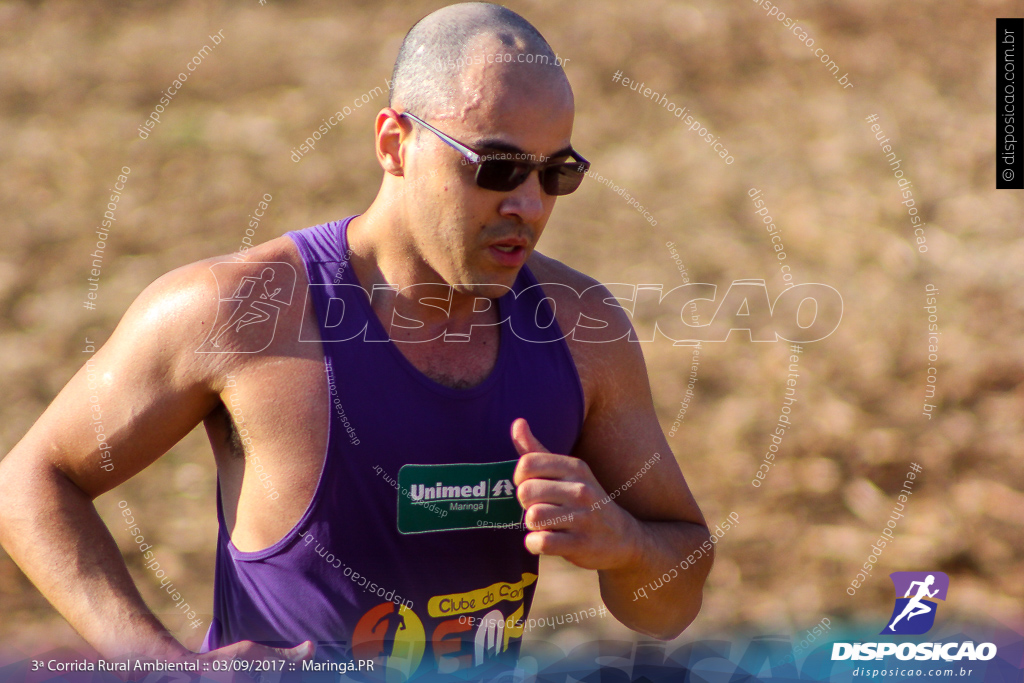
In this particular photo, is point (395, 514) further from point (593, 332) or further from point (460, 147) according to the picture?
point (460, 147)

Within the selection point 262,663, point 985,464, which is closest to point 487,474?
point 262,663

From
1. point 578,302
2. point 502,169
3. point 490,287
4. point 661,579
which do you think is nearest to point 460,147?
point 502,169

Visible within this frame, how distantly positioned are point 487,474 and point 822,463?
157 inches

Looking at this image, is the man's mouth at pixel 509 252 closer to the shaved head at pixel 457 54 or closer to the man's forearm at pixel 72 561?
the shaved head at pixel 457 54

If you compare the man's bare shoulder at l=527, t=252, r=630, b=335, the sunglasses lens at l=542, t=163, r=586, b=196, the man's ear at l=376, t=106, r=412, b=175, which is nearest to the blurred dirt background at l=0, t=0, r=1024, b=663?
the man's bare shoulder at l=527, t=252, r=630, b=335

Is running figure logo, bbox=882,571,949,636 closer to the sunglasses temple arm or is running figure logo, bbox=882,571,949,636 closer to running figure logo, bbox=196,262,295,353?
the sunglasses temple arm

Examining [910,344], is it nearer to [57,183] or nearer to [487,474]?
[487,474]

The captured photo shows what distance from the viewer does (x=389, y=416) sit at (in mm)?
2387

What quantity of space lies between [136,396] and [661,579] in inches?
57.5

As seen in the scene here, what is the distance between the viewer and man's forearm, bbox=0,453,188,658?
2.23m

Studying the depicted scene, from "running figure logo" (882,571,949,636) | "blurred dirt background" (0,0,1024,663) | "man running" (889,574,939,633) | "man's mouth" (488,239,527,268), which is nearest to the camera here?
"man's mouth" (488,239,527,268)

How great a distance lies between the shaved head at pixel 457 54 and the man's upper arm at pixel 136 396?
2.43ft

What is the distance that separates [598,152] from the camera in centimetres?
866

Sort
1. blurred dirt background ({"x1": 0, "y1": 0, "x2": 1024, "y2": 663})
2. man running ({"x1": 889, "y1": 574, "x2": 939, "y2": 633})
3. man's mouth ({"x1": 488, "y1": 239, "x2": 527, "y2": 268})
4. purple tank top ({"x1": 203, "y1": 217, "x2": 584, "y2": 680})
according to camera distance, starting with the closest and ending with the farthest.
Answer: purple tank top ({"x1": 203, "y1": 217, "x2": 584, "y2": 680}) → man's mouth ({"x1": 488, "y1": 239, "x2": 527, "y2": 268}) → man running ({"x1": 889, "y1": 574, "x2": 939, "y2": 633}) → blurred dirt background ({"x1": 0, "y1": 0, "x2": 1024, "y2": 663})
